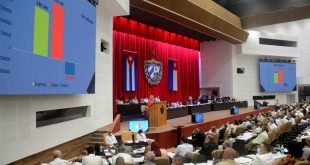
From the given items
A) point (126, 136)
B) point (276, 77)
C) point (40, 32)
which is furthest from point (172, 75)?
point (40, 32)

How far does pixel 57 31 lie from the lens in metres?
5.66

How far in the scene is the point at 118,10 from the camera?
30.7 ft

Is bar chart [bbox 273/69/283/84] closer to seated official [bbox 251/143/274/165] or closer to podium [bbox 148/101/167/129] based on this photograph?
podium [bbox 148/101/167/129]

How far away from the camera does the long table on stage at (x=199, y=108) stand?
15.8 meters

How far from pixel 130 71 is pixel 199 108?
14.8 ft

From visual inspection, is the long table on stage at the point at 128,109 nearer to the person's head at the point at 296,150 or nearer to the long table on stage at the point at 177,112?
the long table on stage at the point at 177,112

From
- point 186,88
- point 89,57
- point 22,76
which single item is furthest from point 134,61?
point 22,76

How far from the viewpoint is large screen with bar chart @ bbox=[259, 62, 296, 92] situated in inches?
874

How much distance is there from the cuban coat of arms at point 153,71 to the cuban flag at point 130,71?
3.10 feet

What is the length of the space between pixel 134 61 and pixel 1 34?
11.1m

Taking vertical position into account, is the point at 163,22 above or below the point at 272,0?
below

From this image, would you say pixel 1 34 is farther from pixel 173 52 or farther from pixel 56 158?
pixel 173 52

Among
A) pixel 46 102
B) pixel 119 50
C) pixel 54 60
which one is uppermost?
pixel 119 50

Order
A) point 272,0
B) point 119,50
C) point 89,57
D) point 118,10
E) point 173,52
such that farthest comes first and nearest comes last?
point 173,52 < point 272,0 < point 119,50 < point 118,10 < point 89,57
